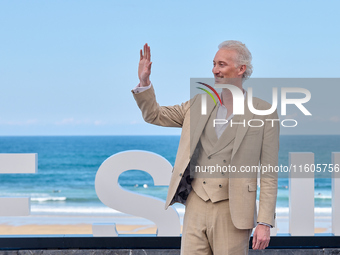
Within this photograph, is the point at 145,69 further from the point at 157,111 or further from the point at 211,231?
the point at 211,231

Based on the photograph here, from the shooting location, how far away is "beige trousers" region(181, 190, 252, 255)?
225cm

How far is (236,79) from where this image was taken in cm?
230

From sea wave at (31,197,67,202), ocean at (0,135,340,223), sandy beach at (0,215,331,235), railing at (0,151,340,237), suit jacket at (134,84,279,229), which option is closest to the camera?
suit jacket at (134,84,279,229)

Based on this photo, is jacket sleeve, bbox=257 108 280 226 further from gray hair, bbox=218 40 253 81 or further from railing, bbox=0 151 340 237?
railing, bbox=0 151 340 237

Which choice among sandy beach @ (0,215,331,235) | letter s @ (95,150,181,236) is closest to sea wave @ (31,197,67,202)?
sandy beach @ (0,215,331,235)

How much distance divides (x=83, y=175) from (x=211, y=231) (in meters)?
21.7

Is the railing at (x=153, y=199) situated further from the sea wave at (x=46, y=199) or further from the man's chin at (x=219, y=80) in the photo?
the sea wave at (x=46, y=199)

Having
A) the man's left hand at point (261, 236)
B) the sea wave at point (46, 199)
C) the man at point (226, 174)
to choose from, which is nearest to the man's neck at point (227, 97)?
the man at point (226, 174)

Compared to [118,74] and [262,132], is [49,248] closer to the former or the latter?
[262,132]

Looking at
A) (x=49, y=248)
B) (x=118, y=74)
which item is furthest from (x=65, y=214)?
(x=118, y=74)

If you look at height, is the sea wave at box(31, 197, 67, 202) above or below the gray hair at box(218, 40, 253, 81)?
below

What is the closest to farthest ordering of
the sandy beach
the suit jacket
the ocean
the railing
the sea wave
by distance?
1. the suit jacket
2. the railing
3. the sandy beach
4. the ocean
5. the sea wave

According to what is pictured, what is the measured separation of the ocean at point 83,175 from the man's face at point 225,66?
9.97 meters

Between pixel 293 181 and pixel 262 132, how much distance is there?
1912 mm
